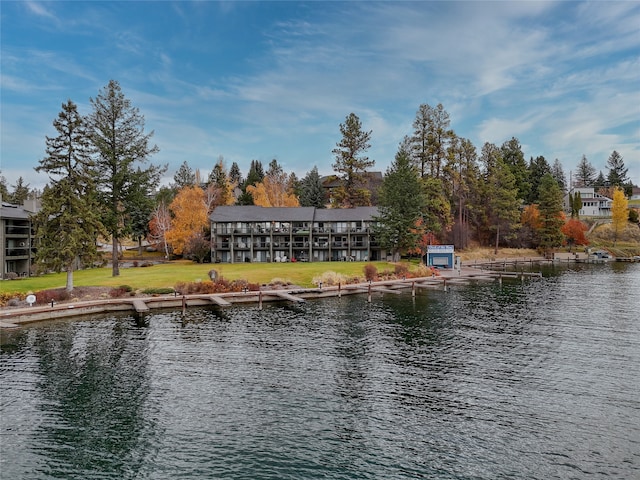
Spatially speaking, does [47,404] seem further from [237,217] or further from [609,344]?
[237,217]

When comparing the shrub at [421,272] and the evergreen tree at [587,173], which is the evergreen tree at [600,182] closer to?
the evergreen tree at [587,173]

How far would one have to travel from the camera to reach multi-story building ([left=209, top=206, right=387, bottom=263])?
78.2 metres

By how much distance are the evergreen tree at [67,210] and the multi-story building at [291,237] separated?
32995 mm

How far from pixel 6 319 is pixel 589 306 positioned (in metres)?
55.2

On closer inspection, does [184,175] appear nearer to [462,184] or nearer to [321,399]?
[462,184]

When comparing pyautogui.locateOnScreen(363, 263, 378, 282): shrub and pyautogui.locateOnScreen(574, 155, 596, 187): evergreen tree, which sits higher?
pyautogui.locateOnScreen(574, 155, 596, 187): evergreen tree

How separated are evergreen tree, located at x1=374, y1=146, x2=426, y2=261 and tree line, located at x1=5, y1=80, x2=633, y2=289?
19 centimetres

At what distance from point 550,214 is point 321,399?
94.8m

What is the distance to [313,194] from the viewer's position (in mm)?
108062

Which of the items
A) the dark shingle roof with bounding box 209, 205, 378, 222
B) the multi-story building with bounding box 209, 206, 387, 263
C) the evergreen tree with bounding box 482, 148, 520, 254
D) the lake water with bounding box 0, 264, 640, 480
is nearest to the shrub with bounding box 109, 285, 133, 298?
the lake water with bounding box 0, 264, 640, 480

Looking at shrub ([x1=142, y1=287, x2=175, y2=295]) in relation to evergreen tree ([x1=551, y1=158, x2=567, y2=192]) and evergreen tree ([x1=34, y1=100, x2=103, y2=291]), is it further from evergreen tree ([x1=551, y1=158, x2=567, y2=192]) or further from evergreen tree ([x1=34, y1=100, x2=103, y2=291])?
evergreen tree ([x1=551, y1=158, x2=567, y2=192])

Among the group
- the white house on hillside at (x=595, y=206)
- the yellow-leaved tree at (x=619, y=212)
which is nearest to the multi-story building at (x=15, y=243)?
the yellow-leaved tree at (x=619, y=212)

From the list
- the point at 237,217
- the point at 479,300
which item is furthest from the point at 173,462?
the point at 237,217

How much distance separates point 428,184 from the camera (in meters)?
83.9
